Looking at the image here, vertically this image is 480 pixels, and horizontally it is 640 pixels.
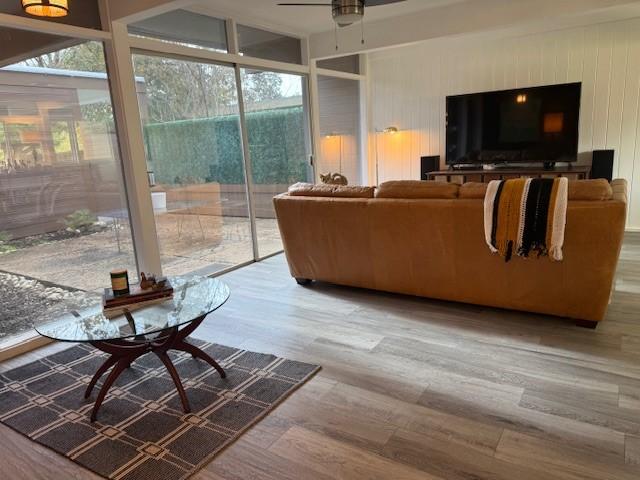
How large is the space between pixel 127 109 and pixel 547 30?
5.10m

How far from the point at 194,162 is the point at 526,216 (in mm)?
2938

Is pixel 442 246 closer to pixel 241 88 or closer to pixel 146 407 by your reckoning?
pixel 146 407

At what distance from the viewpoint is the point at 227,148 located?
4.51 m

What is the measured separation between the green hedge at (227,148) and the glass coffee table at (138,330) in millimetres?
1858

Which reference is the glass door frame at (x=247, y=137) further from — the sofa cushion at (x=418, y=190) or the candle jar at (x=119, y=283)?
the candle jar at (x=119, y=283)

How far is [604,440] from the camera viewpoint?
1.83 metres

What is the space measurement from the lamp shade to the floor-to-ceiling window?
2.38 feet

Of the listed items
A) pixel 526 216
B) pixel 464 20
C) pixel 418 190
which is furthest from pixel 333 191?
pixel 464 20

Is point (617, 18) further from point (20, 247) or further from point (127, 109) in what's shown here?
point (20, 247)

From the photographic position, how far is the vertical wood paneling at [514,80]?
532 cm

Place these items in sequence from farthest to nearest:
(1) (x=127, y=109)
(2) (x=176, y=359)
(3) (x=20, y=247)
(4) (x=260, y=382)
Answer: (1) (x=127, y=109) < (3) (x=20, y=247) < (2) (x=176, y=359) < (4) (x=260, y=382)

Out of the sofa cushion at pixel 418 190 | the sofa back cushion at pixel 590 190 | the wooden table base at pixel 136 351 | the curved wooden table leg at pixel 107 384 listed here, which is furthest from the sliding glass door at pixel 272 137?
the sofa back cushion at pixel 590 190

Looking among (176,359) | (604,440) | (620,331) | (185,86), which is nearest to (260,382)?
(176,359)

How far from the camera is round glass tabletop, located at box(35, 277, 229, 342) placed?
6.84 ft
